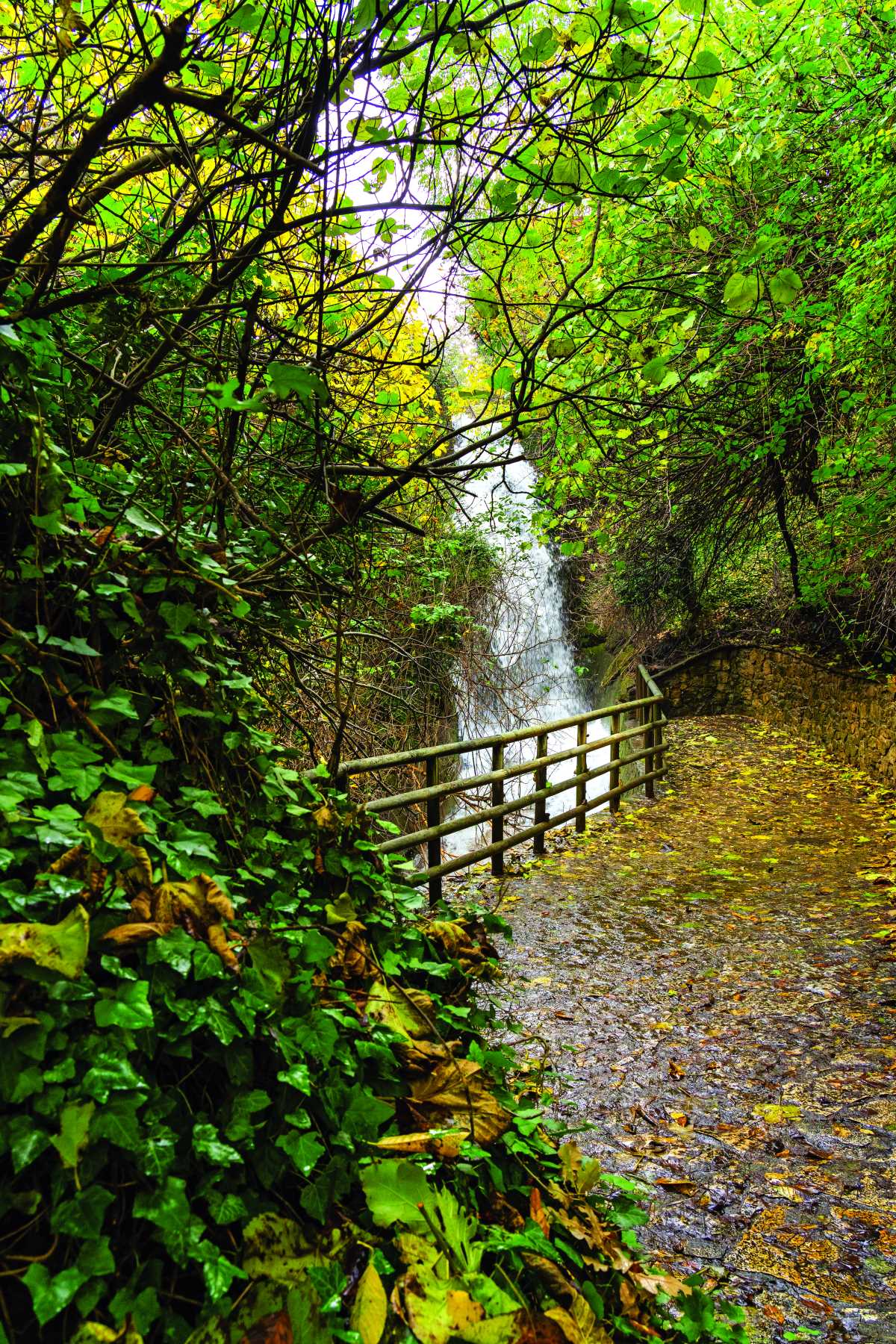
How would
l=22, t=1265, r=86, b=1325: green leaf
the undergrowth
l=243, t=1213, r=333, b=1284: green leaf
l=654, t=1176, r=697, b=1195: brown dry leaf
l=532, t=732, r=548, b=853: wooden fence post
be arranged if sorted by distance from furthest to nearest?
l=532, t=732, r=548, b=853: wooden fence post
l=654, t=1176, r=697, b=1195: brown dry leaf
l=243, t=1213, r=333, b=1284: green leaf
the undergrowth
l=22, t=1265, r=86, b=1325: green leaf

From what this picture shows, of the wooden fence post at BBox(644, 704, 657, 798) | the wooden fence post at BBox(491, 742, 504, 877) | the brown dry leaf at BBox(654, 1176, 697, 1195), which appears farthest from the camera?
the wooden fence post at BBox(644, 704, 657, 798)

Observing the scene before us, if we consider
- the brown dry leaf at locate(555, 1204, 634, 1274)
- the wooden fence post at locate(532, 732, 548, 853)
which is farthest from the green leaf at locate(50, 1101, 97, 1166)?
the wooden fence post at locate(532, 732, 548, 853)

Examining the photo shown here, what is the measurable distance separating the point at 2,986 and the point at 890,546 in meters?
8.82

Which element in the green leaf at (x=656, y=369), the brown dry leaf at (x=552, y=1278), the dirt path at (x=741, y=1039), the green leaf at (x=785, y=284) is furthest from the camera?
the dirt path at (x=741, y=1039)

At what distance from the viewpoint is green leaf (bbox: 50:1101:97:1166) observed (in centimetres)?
101

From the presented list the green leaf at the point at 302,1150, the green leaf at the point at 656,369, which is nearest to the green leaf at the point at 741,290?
the green leaf at the point at 656,369

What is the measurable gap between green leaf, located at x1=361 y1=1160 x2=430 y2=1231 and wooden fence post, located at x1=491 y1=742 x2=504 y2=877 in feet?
14.9

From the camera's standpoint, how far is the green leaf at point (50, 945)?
3.54 feet

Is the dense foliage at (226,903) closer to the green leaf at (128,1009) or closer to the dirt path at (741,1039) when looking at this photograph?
the green leaf at (128,1009)

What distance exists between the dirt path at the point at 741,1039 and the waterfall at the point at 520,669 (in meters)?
1.67

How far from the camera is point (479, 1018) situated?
2.33 metres

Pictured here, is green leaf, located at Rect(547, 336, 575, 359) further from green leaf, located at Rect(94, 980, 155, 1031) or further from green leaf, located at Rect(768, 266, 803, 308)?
green leaf, located at Rect(94, 980, 155, 1031)

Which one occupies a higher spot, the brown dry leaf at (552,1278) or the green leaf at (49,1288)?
the green leaf at (49,1288)

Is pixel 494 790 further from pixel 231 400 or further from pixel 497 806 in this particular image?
pixel 231 400
